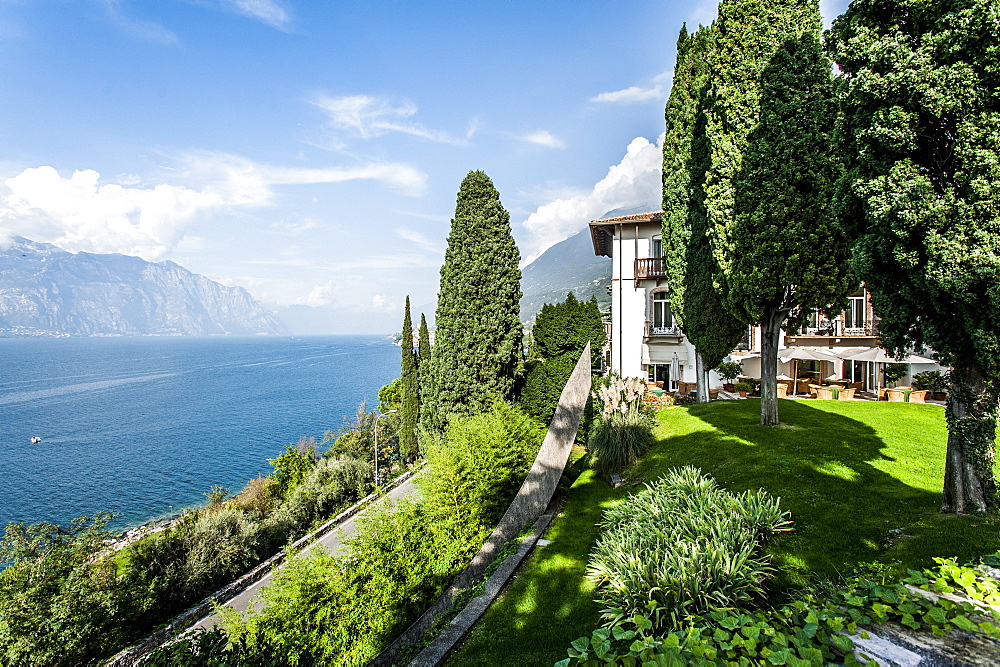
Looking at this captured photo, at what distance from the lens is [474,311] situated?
1591cm

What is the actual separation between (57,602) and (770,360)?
17.5 metres

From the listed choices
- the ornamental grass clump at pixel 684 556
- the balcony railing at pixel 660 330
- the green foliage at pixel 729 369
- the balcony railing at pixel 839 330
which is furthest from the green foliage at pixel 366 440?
the balcony railing at pixel 839 330

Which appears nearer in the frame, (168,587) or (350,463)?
(168,587)

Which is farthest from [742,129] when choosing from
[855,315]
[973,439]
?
[855,315]

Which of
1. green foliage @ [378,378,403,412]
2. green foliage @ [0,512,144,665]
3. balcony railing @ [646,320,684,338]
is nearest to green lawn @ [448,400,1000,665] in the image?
green foliage @ [0,512,144,665]

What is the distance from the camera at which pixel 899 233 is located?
505 cm

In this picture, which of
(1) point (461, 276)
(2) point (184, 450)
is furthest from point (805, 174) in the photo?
(2) point (184, 450)

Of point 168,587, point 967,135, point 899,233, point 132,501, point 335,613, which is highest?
point 967,135

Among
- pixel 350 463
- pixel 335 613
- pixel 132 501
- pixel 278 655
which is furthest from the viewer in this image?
pixel 132 501

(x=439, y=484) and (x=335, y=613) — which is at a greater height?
(x=439, y=484)

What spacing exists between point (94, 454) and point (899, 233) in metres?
52.4

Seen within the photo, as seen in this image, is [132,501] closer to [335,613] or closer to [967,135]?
[335,613]

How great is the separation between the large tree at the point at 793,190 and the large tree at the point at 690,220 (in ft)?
10.5

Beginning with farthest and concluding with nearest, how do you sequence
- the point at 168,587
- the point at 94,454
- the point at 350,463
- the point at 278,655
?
1. the point at 94,454
2. the point at 350,463
3. the point at 168,587
4. the point at 278,655
